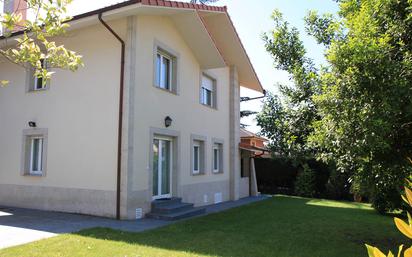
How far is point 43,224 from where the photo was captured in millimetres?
9672

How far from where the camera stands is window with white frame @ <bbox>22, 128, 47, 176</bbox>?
13.0 metres

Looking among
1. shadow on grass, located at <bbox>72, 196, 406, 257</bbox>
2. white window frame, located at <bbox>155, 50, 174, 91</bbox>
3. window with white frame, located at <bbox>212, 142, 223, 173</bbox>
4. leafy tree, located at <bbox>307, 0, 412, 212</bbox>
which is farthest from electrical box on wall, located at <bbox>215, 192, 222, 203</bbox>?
leafy tree, located at <bbox>307, 0, 412, 212</bbox>

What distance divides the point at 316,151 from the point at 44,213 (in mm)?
8376

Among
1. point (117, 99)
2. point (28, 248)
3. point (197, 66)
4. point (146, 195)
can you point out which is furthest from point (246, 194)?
point (28, 248)

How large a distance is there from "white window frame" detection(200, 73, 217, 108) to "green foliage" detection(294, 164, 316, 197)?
778 cm

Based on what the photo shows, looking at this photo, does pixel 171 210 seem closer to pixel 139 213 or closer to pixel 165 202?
pixel 165 202

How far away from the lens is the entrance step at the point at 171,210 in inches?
450

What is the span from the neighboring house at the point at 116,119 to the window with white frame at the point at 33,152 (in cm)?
4

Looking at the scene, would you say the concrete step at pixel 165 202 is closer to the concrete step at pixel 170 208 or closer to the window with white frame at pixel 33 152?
the concrete step at pixel 170 208

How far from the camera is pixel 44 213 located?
11.6 meters

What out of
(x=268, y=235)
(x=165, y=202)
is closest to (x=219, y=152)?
(x=165, y=202)

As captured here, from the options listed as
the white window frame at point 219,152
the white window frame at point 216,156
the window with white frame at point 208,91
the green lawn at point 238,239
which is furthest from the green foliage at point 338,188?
the window with white frame at point 208,91

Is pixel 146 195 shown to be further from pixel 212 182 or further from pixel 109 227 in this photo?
pixel 212 182

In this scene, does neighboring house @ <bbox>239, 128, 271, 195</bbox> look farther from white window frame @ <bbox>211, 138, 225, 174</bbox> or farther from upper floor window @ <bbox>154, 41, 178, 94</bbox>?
upper floor window @ <bbox>154, 41, 178, 94</bbox>
